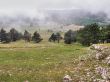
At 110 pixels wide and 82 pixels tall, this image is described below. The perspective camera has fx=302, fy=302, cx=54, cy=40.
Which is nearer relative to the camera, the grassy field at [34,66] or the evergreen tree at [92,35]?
the grassy field at [34,66]

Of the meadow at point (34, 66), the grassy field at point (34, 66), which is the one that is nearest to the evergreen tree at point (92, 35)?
the grassy field at point (34, 66)

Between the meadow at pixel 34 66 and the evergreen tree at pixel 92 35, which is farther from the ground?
the evergreen tree at pixel 92 35

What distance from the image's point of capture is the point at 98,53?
41406 millimetres

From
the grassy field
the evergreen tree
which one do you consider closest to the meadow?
the grassy field

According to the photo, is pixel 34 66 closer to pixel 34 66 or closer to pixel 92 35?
pixel 34 66

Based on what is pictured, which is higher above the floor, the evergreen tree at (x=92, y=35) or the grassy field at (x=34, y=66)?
the evergreen tree at (x=92, y=35)

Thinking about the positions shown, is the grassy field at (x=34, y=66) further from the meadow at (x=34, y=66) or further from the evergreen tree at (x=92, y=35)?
the evergreen tree at (x=92, y=35)

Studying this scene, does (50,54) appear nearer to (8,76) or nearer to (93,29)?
(8,76)

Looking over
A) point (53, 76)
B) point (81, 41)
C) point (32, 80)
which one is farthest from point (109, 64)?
point (81, 41)

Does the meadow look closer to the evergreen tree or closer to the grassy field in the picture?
the grassy field

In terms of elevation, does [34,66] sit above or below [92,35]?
below

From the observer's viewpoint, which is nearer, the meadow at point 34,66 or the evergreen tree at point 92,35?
the meadow at point 34,66

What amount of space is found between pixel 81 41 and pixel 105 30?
15891 mm

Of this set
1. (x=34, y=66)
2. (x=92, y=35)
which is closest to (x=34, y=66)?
(x=34, y=66)
